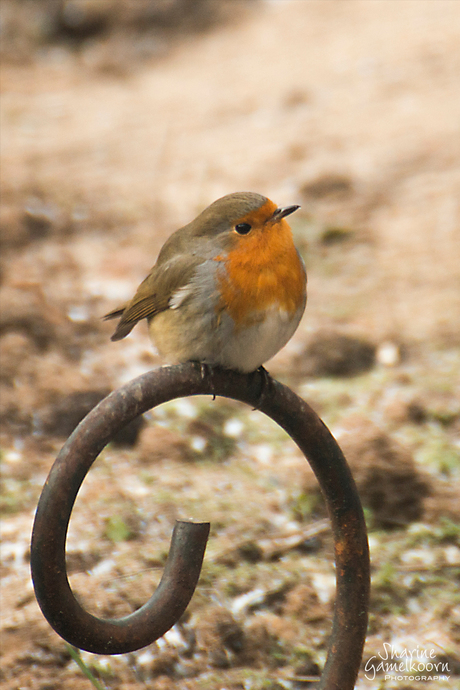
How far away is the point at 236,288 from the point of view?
193 cm

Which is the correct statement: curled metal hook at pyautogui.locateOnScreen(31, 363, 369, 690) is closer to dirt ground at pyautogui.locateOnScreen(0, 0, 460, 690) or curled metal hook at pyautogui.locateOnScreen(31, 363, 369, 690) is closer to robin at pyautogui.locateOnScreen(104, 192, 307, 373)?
robin at pyautogui.locateOnScreen(104, 192, 307, 373)

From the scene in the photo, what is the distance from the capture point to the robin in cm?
192

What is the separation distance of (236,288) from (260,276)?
2.7 inches

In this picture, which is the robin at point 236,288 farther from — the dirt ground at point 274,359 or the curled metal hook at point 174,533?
the dirt ground at point 274,359

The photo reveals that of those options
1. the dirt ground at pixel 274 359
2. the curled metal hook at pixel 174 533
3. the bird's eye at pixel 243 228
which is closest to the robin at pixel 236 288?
the bird's eye at pixel 243 228

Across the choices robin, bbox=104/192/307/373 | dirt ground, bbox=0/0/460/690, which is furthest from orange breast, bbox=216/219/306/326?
dirt ground, bbox=0/0/460/690

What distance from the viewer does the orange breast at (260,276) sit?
1.92m

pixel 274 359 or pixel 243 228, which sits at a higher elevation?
pixel 274 359

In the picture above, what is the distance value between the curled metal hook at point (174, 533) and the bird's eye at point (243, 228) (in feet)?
1.32

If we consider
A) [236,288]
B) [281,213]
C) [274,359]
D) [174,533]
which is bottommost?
[174,533]

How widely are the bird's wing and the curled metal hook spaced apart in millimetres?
371

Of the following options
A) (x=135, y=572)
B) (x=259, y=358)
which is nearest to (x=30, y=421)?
(x=135, y=572)

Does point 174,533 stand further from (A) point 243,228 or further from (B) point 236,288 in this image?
(A) point 243,228

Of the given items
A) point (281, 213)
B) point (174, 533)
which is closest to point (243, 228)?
point (281, 213)
